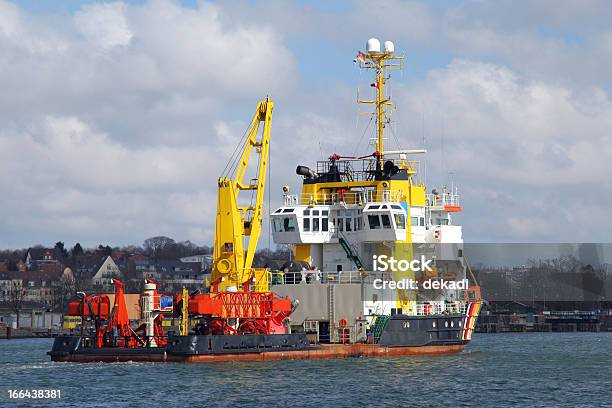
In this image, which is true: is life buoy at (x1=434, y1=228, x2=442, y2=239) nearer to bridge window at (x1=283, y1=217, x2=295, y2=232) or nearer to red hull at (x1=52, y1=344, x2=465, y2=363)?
red hull at (x1=52, y1=344, x2=465, y2=363)

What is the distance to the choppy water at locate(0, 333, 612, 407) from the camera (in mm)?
37406

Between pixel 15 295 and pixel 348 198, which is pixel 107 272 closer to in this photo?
pixel 15 295

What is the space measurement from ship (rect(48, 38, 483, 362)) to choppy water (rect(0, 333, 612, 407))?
1.03m

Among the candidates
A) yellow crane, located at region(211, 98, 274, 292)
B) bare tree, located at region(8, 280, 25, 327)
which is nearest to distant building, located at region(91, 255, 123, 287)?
bare tree, located at region(8, 280, 25, 327)

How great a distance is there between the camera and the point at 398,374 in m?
44.7

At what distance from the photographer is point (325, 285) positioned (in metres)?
51.1

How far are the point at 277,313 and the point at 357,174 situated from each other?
32.4ft

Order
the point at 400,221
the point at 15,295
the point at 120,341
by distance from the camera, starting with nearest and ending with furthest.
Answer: the point at 120,341, the point at 400,221, the point at 15,295

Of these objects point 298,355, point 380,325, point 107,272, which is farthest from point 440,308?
point 107,272

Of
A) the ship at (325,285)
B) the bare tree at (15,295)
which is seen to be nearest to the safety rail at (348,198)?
the ship at (325,285)

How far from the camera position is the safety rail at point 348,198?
178ft

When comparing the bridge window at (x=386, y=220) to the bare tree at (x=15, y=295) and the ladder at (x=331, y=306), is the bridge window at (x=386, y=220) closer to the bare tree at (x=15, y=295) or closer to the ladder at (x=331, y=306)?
the ladder at (x=331, y=306)

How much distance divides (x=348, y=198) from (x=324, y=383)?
50.6 ft

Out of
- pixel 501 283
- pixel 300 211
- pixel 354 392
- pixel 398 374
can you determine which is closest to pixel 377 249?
pixel 300 211
